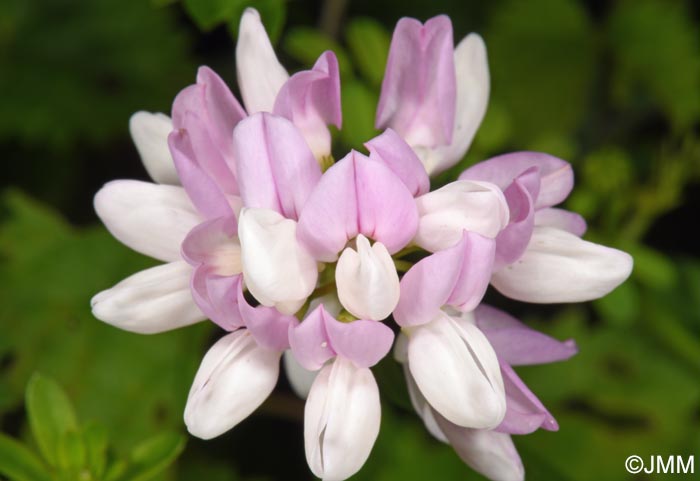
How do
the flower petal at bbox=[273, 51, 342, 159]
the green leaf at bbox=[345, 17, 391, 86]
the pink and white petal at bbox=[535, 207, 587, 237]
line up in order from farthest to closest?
the green leaf at bbox=[345, 17, 391, 86], the pink and white petal at bbox=[535, 207, 587, 237], the flower petal at bbox=[273, 51, 342, 159]

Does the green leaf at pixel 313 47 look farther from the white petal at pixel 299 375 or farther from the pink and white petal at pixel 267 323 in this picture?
the pink and white petal at pixel 267 323

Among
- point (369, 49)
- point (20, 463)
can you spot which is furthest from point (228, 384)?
point (369, 49)

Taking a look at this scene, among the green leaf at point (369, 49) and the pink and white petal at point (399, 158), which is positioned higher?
the pink and white petal at point (399, 158)

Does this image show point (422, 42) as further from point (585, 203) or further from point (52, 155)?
point (52, 155)

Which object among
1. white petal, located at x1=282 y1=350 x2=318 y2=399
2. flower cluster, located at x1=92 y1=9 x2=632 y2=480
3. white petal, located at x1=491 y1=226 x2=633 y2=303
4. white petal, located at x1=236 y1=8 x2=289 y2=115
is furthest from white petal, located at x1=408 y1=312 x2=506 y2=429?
white petal, located at x1=236 y1=8 x2=289 y2=115

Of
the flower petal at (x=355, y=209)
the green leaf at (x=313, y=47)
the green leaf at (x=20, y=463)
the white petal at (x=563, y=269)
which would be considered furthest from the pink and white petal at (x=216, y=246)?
the green leaf at (x=313, y=47)

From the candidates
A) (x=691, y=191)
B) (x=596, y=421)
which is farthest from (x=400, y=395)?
(x=691, y=191)

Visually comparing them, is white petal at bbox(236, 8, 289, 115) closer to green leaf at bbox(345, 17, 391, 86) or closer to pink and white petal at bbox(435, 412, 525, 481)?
pink and white petal at bbox(435, 412, 525, 481)
